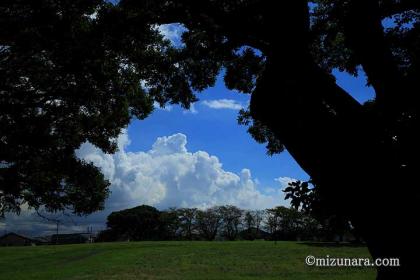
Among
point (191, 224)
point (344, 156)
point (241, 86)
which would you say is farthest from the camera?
point (191, 224)

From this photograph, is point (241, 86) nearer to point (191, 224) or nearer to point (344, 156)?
point (344, 156)

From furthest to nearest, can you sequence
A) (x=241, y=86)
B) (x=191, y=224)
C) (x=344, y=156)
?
1. (x=191, y=224)
2. (x=241, y=86)
3. (x=344, y=156)

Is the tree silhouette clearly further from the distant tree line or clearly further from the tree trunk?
the distant tree line

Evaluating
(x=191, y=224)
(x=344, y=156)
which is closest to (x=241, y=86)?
(x=344, y=156)

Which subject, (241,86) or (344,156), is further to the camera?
(241,86)

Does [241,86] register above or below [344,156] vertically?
above

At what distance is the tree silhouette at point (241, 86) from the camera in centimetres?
409

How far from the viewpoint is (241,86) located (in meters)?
12.0

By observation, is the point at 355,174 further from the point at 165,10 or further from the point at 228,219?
the point at 228,219

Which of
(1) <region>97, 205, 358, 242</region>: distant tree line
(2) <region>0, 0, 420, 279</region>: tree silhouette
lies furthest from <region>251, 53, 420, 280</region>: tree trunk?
(1) <region>97, 205, 358, 242</region>: distant tree line

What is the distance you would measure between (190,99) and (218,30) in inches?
188

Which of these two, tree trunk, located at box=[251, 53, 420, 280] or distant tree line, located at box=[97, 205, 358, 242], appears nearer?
tree trunk, located at box=[251, 53, 420, 280]

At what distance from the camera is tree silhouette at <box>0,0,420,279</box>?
4.09 m

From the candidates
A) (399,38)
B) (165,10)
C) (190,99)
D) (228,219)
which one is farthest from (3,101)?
(228,219)
